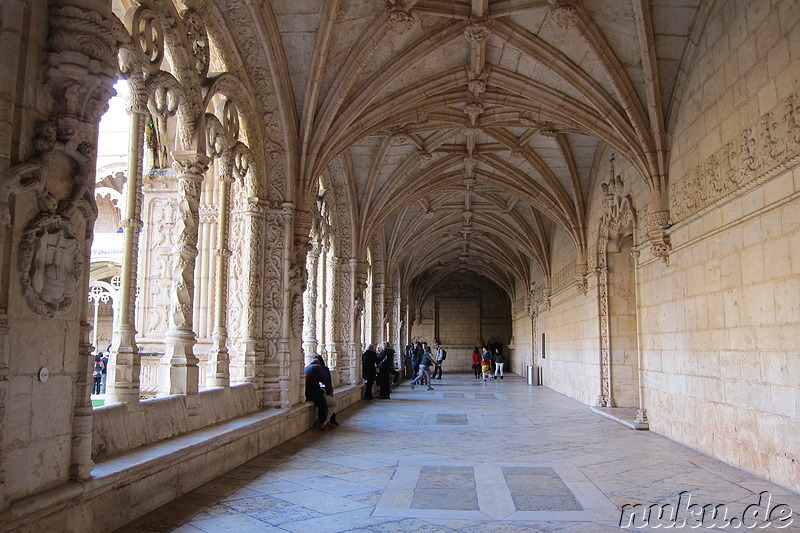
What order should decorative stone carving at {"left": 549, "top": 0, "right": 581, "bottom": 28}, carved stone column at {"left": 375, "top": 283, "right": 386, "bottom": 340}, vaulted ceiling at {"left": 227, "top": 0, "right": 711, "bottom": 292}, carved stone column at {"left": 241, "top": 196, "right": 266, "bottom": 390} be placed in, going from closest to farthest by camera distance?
decorative stone carving at {"left": 549, "top": 0, "right": 581, "bottom": 28} → carved stone column at {"left": 241, "top": 196, "right": 266, "bottom": 390} → vaulted ceiling at {"left": 227, "top": 0, "right": 711, "bottom": 292} → carved stone column at {"left": 375, "top": 283, "right": 386, "bottom": 340}

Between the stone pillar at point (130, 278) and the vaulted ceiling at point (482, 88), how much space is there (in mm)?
2795

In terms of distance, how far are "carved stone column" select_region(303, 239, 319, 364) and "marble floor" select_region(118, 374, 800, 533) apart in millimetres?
2791

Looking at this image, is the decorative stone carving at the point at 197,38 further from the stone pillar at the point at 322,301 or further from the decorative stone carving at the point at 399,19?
the stone pillar at the point at 322,301

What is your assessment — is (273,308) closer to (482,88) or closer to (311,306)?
(311,306)

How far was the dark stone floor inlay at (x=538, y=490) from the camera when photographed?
4.64 m

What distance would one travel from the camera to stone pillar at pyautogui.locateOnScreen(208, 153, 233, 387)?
6887 mm

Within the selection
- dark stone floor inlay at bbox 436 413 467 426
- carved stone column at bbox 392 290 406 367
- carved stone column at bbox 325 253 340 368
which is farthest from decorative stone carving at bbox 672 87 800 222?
carved stone column at bbox 392 290 406 367

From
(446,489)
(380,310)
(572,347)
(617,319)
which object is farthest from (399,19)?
(380,310)

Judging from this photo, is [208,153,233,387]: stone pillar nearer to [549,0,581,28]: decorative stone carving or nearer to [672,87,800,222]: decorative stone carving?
[549,0,581,28]: decorative stone carving

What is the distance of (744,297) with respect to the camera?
247 inches

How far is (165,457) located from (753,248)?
5.48 meters

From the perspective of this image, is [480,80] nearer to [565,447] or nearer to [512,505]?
[565,447]

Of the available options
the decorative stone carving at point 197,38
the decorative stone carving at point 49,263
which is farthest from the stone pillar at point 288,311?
the decorative stone carving at point 49,263

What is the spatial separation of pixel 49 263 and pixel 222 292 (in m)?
3.81
